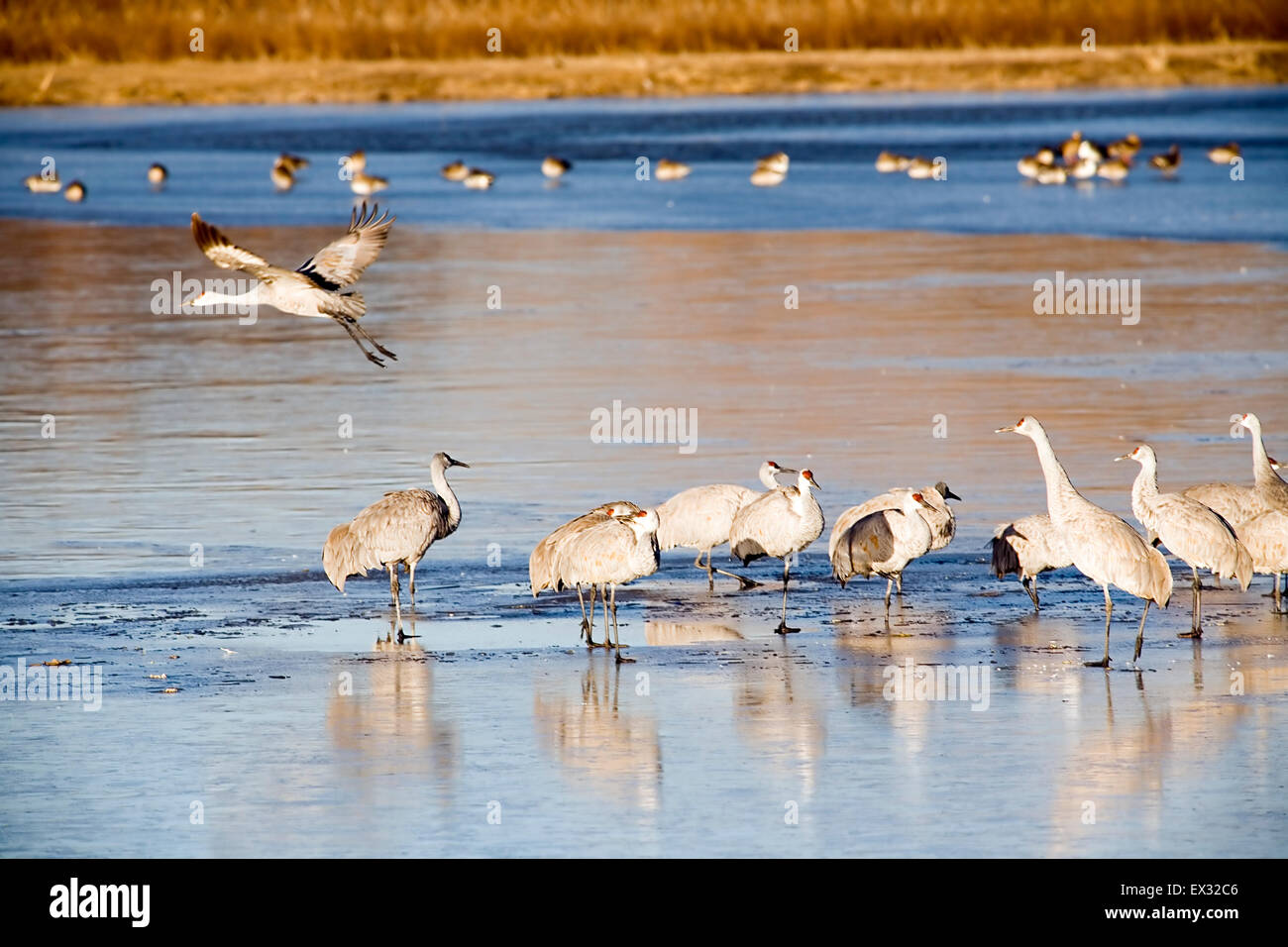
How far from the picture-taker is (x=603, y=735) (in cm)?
1005

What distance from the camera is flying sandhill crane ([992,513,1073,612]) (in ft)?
40.6

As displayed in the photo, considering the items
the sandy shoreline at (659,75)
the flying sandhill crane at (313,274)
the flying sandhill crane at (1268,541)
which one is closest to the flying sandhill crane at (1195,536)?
the flying sandhill crane at (1268,541)

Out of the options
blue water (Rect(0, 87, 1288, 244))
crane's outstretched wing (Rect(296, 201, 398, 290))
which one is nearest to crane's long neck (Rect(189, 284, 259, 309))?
crane's outstretched wing (Rect(296, 201, 398, 290))

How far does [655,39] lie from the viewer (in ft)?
220

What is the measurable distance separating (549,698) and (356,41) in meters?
61.5

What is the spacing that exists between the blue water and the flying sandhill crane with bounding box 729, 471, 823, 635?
65.7 ft

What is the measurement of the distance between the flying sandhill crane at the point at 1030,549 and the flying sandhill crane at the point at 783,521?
1.09 metres

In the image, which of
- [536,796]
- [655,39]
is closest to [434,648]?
[536,796]

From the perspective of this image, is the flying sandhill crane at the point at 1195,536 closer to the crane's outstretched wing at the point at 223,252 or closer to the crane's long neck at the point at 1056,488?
the crane's long neck at the point at 1056,488

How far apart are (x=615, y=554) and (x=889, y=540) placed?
169cm

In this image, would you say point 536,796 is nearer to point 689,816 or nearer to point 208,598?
point 689,816

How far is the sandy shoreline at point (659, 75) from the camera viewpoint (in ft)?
205

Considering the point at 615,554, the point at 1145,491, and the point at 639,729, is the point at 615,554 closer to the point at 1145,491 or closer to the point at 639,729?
the point at 639,729

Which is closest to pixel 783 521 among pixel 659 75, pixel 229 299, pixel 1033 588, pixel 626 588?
pixel 626 588
